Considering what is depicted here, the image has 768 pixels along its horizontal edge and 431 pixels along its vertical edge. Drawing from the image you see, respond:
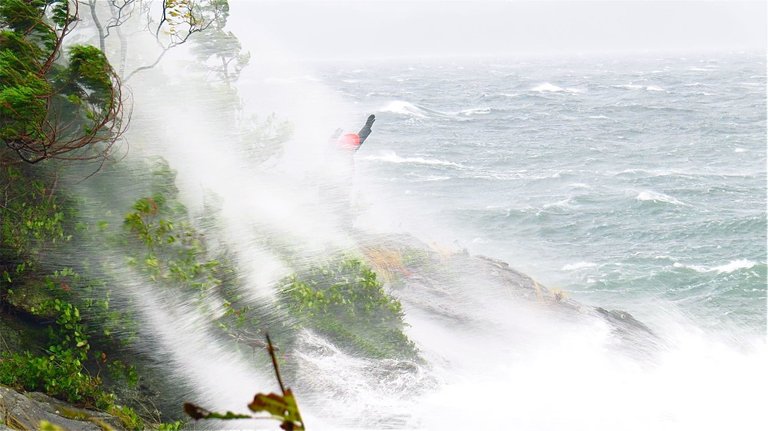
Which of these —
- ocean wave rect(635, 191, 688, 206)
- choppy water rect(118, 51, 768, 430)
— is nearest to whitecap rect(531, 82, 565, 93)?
choppy water rect(118, 51, 768, 430)

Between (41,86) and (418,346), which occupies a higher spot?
(41,86)

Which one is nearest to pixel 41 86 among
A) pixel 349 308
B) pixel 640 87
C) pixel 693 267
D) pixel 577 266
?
pixel 349 308

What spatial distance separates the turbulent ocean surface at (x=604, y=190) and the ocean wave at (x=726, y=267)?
0.06 m

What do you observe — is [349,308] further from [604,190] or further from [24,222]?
[604,190]

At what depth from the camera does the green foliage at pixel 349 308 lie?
11.1 metres

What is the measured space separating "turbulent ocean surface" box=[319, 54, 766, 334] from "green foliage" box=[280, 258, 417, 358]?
396 inches

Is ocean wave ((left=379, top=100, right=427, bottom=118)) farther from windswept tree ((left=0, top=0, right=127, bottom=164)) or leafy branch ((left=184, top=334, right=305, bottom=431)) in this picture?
leafy branch ((left=184, top=334, right=305, bottom=431))

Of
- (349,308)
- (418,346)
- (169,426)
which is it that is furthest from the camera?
(418,346)

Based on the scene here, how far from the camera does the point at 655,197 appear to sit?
30.5 m

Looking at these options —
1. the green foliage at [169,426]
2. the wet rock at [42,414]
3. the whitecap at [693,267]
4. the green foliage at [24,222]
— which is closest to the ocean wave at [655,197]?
the whitecap at [693,267]

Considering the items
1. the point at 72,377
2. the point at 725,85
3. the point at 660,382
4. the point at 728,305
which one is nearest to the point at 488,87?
the point at 725,85

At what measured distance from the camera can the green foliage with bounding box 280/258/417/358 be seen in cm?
1108

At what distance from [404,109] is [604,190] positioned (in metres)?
31.7

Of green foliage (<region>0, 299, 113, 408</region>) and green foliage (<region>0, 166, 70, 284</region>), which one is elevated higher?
green foliage (<region>0, 166, 70, 284</region>)
